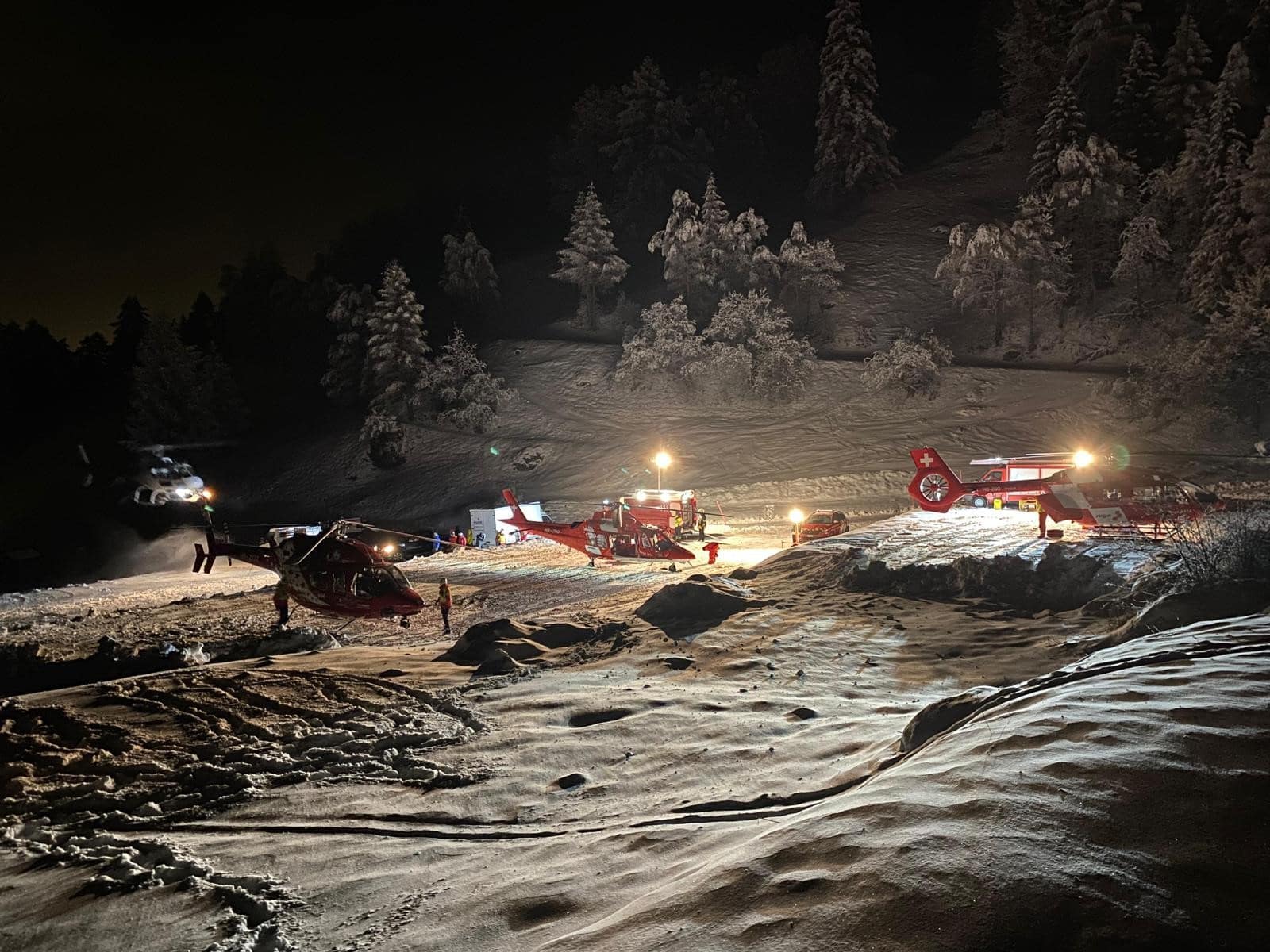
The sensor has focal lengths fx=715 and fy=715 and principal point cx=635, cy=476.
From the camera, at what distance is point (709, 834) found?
495cm

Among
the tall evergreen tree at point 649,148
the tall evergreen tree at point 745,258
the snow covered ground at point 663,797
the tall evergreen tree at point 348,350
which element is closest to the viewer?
the snow covered ground at point 663,797

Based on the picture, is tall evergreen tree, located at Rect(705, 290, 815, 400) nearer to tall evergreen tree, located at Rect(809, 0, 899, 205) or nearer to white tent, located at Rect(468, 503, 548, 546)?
white tent, located at Rect(468, 503, 548, 546)

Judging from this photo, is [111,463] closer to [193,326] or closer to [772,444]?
[193,326]

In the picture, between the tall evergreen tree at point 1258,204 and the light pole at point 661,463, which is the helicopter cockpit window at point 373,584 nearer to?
the light pole at point 661,463

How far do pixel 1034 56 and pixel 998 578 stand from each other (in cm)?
7430

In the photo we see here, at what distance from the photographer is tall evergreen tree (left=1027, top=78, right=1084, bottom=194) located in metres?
54.0

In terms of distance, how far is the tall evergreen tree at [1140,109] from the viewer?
54.8 meters

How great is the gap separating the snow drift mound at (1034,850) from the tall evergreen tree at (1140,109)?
66.4 meters

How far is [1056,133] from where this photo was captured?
5425 centimetres

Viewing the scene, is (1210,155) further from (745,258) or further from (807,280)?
(745,258)

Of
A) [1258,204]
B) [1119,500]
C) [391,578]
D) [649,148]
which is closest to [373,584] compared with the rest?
[391,578]

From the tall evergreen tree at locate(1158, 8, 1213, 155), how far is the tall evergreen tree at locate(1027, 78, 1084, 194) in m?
6.03

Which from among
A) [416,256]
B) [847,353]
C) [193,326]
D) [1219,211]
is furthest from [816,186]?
[193,326]

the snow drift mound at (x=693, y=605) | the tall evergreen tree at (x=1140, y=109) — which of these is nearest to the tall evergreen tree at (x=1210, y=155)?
the tall evergreen tree at (x=1140, y=109)
